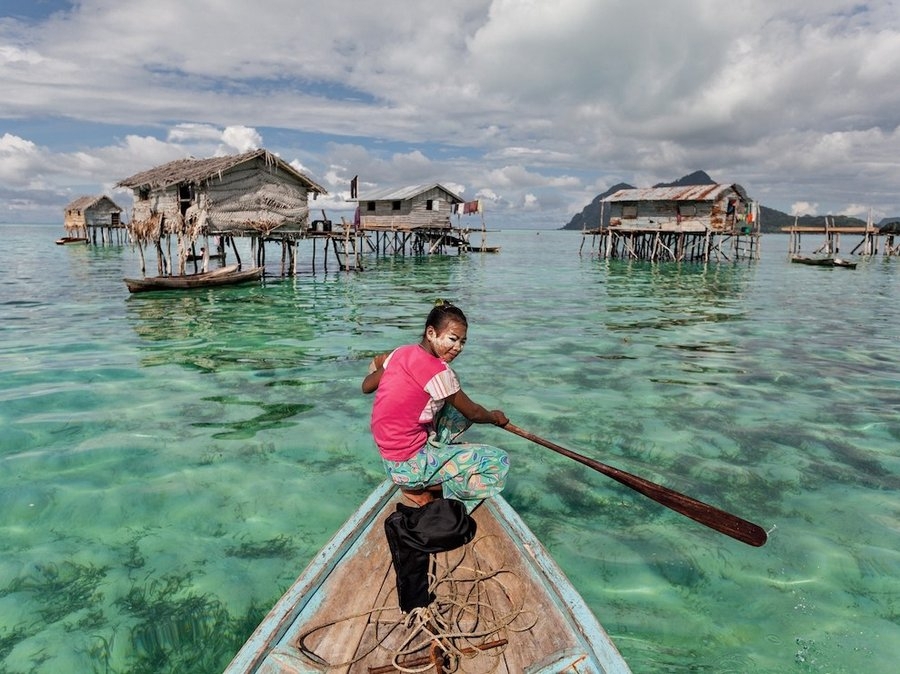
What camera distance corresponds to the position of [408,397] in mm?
3820

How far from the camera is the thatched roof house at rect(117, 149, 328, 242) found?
23031 mm

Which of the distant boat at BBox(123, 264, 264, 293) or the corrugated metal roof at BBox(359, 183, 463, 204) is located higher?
the corrugated metal roof at BBox(359, 183, 463, 204)

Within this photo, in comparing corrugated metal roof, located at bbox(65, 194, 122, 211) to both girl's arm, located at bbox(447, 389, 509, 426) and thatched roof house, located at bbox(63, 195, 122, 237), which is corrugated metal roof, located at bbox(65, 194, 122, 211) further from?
girl's arm, located at bbox(447, 389, 509, 426)

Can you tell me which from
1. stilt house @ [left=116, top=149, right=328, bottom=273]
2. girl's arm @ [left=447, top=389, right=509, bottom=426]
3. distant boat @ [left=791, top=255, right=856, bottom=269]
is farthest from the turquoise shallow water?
distant boat @ [left=791, top=255, right=856, bottom=269]

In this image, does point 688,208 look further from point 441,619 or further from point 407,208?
point 441,619

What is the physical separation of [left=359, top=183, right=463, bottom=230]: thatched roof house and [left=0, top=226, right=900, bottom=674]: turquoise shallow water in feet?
96.4

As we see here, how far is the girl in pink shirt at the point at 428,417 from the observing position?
3.82m

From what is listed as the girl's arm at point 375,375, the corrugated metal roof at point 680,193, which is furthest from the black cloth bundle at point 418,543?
the corrugated metal roof at point 680,193

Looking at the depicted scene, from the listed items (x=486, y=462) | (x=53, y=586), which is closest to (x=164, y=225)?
(x=53, y=586)

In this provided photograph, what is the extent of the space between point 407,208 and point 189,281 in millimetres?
23189

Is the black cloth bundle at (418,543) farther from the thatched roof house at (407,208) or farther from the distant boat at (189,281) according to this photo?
the thatched roof house at (407,208)

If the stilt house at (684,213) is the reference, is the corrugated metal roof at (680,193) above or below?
above

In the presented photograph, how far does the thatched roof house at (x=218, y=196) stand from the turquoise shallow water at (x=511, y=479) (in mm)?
9492

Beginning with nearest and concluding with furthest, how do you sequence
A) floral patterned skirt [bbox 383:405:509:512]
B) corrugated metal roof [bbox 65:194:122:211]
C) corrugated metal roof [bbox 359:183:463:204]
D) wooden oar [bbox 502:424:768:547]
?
wooden oar [bbox 502:424:768:547], floral patterned skirt [bbox 383:405:509:512], corrugated metal roof [bbox 359:183:463:204], corrugated metal roof [bbox 65:194:122:211]
